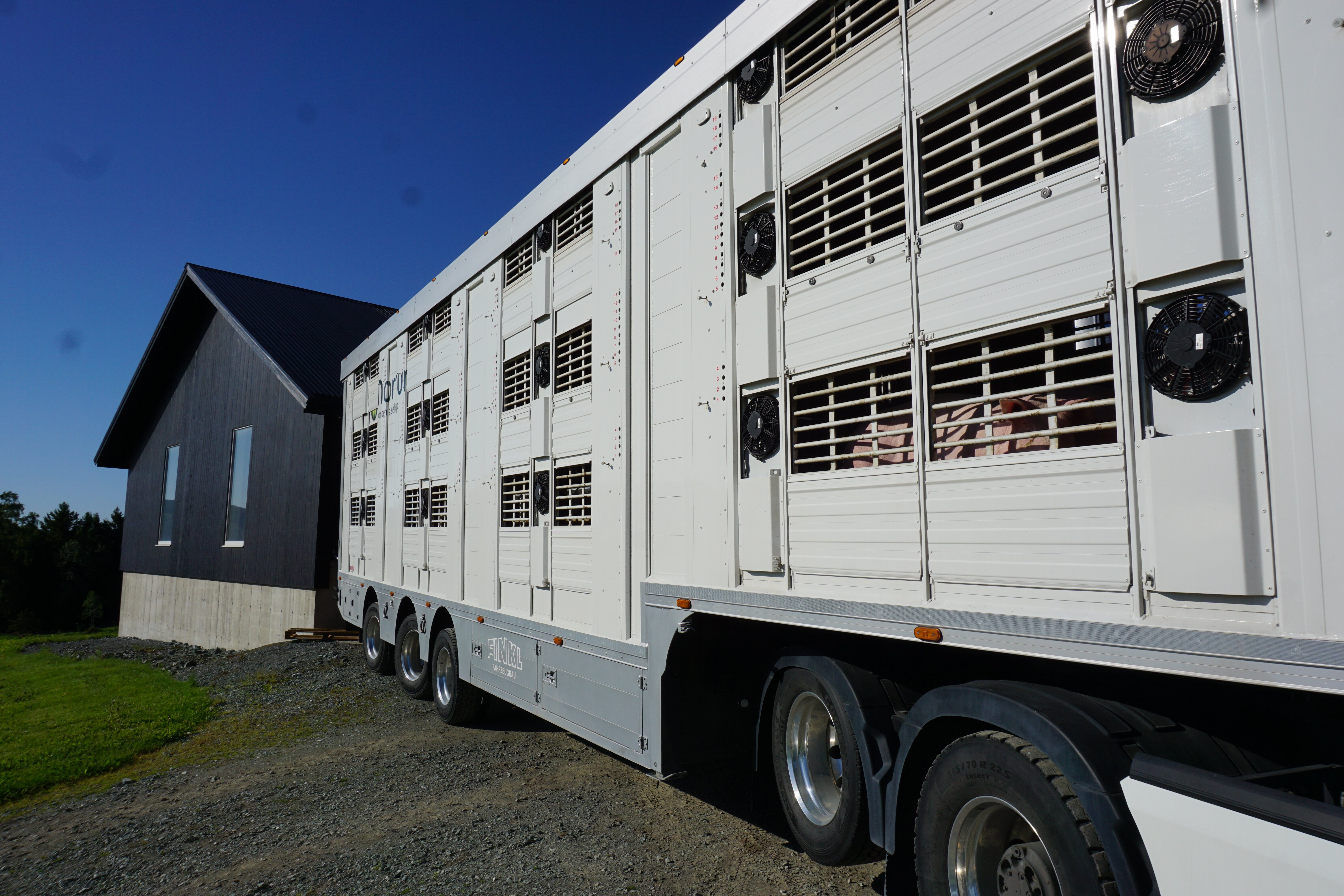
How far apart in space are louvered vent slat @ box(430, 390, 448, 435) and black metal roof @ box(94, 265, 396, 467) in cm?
970

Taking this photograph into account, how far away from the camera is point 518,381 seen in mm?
7637

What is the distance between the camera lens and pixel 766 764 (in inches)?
178

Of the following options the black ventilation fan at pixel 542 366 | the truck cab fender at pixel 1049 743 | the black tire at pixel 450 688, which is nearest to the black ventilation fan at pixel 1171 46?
the truck cab fender at pixel 1049 743

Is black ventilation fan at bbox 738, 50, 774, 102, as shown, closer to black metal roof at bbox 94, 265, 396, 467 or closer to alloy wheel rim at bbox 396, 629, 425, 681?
alloy wheel rim at bbox 396, 629, 425, 681

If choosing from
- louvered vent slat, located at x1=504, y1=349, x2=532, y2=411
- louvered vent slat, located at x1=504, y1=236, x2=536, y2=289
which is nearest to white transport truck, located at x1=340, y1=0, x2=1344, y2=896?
louvered vent slat, located at x1=504, y1=349, x2=532, y2=411

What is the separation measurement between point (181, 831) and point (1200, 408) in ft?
22.0

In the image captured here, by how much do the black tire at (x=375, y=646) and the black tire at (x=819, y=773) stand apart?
26.8 ft

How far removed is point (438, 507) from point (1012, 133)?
7.71 meters

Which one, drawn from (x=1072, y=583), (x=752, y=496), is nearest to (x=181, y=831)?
(x=752, y=496)

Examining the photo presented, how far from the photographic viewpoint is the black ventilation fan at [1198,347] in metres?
2.39

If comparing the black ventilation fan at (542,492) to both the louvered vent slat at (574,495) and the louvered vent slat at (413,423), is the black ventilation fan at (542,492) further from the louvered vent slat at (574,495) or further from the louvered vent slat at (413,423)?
the louvered vent slat at (413,423)

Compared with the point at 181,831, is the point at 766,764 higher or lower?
higher

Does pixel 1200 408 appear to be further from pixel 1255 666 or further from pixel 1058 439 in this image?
pixel 1255 666

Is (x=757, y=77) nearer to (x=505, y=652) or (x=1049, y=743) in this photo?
(x=1049, y=743)
